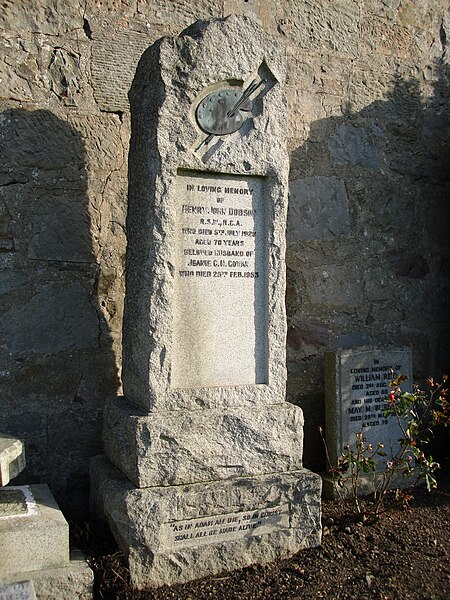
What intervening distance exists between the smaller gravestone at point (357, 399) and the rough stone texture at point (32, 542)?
1.87 meters

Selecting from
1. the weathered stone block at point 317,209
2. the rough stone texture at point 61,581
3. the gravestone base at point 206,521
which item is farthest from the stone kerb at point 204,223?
the weathered stone block at point 317,209

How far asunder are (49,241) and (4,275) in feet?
0.97

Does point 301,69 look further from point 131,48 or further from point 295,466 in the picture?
point 295,466

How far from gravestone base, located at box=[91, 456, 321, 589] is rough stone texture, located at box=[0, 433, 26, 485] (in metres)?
0.41

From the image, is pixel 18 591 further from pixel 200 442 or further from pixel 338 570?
pixel 338 570

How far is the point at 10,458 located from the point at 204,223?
4.13 ft

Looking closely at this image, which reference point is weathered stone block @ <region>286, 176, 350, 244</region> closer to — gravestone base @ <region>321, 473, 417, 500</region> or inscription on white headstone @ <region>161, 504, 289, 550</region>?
gravestone base @ <region>321, 473, 417, 500</region>

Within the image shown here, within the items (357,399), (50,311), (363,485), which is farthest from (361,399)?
(50,311)

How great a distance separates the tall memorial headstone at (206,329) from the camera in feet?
8.57

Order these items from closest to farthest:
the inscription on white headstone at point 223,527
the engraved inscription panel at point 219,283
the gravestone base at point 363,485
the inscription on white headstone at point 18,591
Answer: the inscription on white headstone at point 18,591
the inscription on white headstone at point 223,527
the engraved inscription panel at point 219,283
the gravestone base at point 363,485

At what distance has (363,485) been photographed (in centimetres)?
368

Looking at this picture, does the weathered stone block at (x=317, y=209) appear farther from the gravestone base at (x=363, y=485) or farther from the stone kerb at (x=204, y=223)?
the gravestone base at (x=363, y=485)

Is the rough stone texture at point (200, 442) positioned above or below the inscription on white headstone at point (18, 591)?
above

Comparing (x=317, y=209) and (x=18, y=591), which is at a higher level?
(x=317, y=209)
